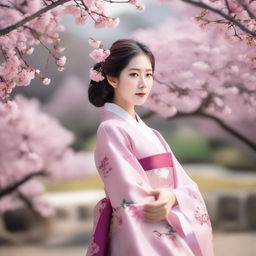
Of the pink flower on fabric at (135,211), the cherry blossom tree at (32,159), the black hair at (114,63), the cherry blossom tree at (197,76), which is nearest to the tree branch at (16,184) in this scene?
the cherry blossom tree at (32,159)

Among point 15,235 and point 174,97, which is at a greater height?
point 174,97

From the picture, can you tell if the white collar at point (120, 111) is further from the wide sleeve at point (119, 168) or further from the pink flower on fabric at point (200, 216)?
the pink flower on fabric at point (200, 216)

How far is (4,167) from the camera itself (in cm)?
366

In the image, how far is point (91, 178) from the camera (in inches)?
144

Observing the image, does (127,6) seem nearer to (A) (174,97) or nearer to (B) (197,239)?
(A) (174,97)

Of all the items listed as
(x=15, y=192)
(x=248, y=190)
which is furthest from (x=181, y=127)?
(x=15, y=192)

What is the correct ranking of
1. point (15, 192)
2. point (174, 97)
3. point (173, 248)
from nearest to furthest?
point (173, 248)
point (174, 97)
point (15, 192)

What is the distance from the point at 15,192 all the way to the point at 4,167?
0.19m

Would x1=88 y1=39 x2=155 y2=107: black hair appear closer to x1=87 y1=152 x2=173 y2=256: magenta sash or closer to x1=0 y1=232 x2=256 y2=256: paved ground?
x1=87 y1=152 x2=173 y2=256: magenta sash

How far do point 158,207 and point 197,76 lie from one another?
1.81 m

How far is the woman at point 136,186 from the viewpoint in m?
1.66

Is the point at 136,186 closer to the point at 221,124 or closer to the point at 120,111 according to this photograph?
the point at 120,111

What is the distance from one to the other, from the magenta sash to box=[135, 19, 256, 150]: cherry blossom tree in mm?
1417

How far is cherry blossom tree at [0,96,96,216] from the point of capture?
11.9 feet
